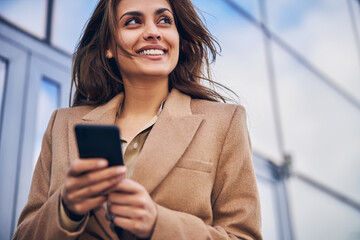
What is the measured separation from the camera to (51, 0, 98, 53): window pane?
2.62m

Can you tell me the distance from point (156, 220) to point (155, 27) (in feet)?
2.21

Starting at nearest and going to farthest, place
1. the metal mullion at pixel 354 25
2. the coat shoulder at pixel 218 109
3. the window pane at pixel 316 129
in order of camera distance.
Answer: the coat shoulder at pixel 218 109, the window pane at pixel 316 129, the metal mullion at pixel 354 25

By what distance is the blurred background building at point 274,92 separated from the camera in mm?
2285

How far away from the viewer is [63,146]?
132cm

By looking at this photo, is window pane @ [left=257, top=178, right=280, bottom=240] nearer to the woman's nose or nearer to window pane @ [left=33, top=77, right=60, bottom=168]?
window pane @ [left=33, top=77, right=60, bottom=168]

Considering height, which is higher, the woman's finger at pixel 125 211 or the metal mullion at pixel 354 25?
the metal mullion at pixel 354 25

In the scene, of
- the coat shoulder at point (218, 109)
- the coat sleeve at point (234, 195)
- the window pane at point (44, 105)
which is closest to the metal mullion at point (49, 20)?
the window pane at point (44, 105)

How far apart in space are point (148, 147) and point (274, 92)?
3477mm

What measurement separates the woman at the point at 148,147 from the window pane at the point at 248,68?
2.23 m

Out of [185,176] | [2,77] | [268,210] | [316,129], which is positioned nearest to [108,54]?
[185,176]

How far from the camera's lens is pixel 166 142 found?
1249 mm

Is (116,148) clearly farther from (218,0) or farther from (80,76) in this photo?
(218,0)

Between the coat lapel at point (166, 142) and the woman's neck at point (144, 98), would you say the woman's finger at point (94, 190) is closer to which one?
the coat lapel at point (166, 142)

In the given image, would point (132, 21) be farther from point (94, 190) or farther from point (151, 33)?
point (94, 190)
